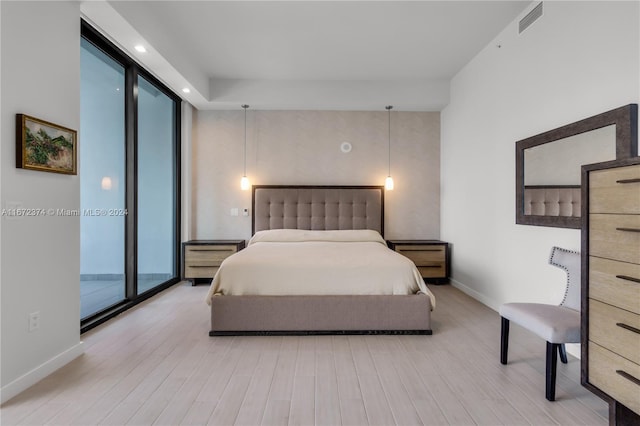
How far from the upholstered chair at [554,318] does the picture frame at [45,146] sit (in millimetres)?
3104

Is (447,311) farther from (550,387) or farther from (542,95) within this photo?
(542,95)

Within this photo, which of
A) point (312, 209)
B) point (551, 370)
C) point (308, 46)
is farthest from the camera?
point (312, 209)

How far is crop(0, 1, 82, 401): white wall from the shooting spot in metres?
2.01

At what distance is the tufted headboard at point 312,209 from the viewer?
5121 mm

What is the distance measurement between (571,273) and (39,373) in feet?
11.4

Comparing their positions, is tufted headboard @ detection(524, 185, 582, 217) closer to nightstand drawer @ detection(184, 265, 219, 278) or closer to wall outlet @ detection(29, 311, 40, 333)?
wall outlet @ detection(29, 311, 40, 333)

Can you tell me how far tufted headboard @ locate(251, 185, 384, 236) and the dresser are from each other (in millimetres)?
3411

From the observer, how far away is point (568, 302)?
242 centimetres

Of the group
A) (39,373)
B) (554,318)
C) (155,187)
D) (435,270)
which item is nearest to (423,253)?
(435,270)

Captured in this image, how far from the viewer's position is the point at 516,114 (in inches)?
133

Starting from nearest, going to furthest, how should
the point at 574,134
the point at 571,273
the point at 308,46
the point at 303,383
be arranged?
the point at 303,383 < the point at 571,273 < the point at 574,134 < the point at 308,46

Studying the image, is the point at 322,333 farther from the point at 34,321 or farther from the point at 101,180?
the point at 101,180

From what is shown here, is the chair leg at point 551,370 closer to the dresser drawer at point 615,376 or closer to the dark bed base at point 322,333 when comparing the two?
the dresser drawer at point 615,376

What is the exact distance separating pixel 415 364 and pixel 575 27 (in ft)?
8.75
